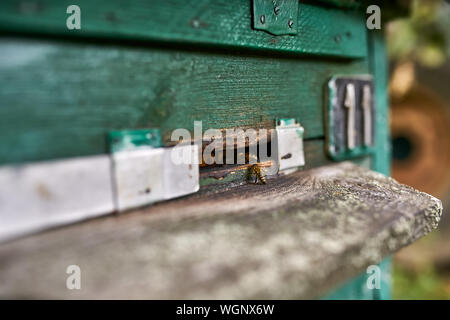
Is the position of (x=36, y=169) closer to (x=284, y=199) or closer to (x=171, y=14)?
(x=171, y=14)

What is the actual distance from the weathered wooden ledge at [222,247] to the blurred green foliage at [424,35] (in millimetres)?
2328

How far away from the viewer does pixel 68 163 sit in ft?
2.05

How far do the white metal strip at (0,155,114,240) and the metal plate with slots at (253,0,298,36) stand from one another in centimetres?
54

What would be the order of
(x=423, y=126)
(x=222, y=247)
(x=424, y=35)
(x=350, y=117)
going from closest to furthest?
(x=222, y=247) → (x=350, y=117) → (x=424, y=35) → (x=423, y=126)

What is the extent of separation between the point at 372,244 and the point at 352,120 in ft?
2.32

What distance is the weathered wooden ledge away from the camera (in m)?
0.49

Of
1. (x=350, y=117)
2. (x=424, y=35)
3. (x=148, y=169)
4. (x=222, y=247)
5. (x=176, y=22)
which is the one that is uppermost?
(x=424, y=35)

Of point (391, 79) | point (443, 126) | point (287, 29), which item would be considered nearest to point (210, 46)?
point (287, 29)

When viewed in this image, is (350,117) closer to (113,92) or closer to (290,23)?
(290,23)

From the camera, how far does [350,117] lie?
127 centimetres

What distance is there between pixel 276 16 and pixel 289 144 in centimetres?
Result: 36

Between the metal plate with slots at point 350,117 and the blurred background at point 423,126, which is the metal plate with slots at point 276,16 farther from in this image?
the blurred background at point 423,126

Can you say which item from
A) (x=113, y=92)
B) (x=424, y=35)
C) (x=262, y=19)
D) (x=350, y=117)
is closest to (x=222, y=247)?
(x=113, y=92)

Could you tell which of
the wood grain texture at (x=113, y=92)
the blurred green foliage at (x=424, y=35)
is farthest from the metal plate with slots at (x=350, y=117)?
the blurred green foliage at (x=424, y=35)
